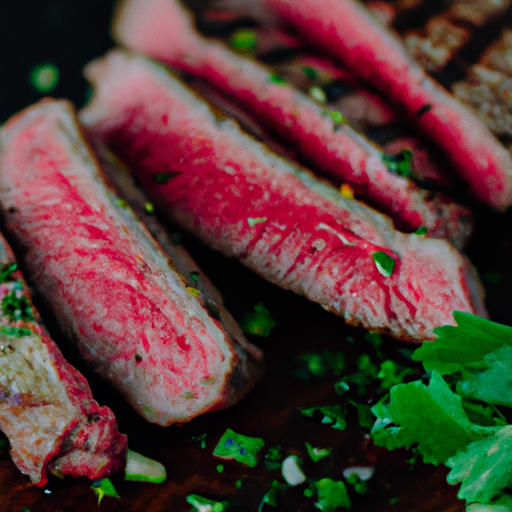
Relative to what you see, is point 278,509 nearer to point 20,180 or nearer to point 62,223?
point 62,223

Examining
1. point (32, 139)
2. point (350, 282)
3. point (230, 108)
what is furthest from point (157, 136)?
point (350, 282)

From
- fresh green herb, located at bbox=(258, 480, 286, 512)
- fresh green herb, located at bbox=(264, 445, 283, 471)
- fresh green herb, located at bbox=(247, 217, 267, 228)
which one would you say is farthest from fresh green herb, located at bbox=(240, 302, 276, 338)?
fresh green herb, located at bbox=(258, 480, 286, 512)

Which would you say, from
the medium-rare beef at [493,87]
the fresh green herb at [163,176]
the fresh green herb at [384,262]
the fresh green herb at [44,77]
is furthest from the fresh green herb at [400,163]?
the fresh green herb at [44,77]

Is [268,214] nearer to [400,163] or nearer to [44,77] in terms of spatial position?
[400,163]

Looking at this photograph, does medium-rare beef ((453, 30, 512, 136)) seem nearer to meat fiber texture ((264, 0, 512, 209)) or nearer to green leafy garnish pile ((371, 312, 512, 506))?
meat fiber texture ((264, 0, 512, 209))

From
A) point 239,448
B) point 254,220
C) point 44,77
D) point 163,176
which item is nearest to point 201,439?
point 239,448

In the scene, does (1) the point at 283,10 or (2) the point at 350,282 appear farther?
(1) the point at 283,10
